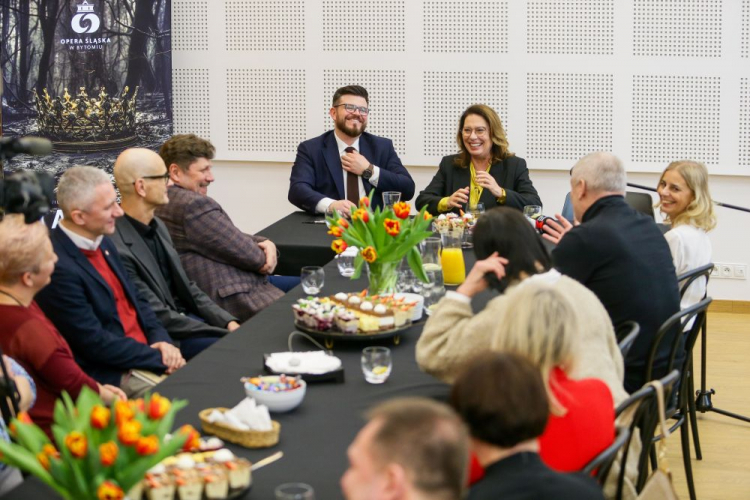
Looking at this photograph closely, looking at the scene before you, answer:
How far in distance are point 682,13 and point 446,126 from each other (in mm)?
1721

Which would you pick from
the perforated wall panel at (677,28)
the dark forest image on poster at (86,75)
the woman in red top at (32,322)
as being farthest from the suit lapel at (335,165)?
the woman in red top at (32,322)

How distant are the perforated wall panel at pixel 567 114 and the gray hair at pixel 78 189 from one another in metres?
3.71

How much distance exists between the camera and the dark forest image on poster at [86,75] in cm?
659

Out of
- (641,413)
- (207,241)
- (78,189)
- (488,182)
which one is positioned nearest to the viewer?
(641,413)

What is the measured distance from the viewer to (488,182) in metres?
5.31

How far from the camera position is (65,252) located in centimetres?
335

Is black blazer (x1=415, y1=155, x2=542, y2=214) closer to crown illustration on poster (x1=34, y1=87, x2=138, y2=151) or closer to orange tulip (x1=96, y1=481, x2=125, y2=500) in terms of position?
crown illustration on poster (x1=34, y1=87, x2=138, y2=151)

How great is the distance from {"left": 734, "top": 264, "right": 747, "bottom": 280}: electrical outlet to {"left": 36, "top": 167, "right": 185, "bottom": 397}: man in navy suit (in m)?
4.32

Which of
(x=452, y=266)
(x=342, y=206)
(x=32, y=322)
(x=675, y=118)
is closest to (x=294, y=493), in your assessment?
(x=32, y=322)

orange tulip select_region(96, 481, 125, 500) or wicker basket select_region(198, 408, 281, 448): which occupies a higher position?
orange tulip select_region(96, 481, 125, 500)

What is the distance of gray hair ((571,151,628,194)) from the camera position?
347cm

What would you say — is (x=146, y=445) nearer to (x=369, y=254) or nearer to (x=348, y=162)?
(x=369, y=254)

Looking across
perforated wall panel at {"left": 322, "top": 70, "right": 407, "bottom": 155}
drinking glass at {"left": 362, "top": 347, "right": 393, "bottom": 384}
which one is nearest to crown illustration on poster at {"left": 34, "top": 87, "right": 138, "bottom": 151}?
perforated wall panel at {"left": 322, "top": 70, "right": 407, "bottom": 155}

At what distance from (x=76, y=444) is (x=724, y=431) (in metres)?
3.49
